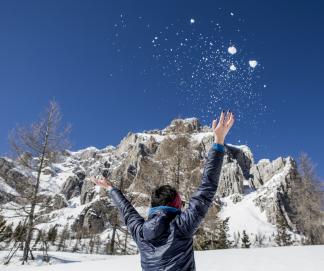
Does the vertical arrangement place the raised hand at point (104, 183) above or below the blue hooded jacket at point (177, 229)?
above

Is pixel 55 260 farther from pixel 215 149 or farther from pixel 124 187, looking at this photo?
pixel 215 149

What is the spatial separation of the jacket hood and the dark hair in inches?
1.8

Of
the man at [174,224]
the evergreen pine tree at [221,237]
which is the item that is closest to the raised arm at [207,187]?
the man at [174,224]

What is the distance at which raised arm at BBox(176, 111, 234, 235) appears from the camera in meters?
2.16

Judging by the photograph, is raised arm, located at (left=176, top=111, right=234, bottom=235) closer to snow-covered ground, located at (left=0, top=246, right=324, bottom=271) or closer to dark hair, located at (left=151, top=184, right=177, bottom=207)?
dark hair, located at (left=151, top=184, right=177, bottom=207)

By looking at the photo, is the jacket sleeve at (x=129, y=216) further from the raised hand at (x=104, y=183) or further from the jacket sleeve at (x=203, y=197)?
the jacket sleeve at (x=203, y=197)

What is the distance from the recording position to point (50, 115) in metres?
19.5

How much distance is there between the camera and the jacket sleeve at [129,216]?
2520mm

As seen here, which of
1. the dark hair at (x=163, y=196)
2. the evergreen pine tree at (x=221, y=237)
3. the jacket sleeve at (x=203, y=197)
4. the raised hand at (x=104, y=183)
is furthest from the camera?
the evergreen pine tree at (x=221, y=237)

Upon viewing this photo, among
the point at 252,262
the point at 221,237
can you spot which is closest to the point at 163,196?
the point at 252,262

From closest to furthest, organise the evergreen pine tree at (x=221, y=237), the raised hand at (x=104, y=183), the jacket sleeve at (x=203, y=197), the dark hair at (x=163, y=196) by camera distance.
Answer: the jacket sleeve at (x=203, y=197) < the dark hair at (x=163, y=196) < the raised hand at (x=104, y=183) < the evergreen pine tree at (x=221, y=237)

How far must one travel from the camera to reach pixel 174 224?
2201 mm

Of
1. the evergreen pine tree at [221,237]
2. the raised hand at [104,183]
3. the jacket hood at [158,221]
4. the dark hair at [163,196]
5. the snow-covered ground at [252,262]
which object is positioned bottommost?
the snow-covered ground at [252,262]

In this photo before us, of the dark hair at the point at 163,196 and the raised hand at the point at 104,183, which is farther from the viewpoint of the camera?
the raised hand at the point at 104,183
